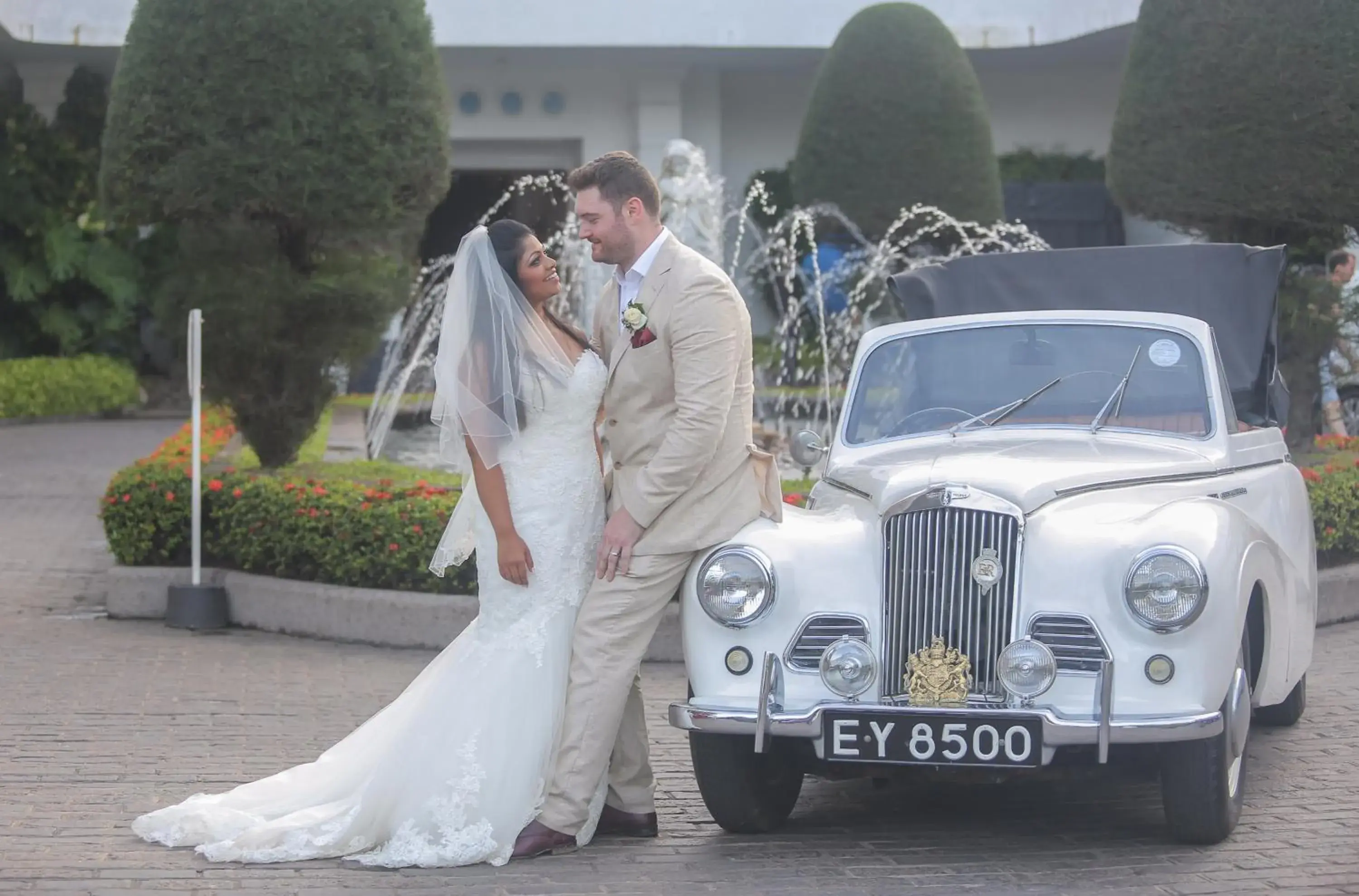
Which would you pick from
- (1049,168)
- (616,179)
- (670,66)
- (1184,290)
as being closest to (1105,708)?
(616,179)

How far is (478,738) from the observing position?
5176 mm

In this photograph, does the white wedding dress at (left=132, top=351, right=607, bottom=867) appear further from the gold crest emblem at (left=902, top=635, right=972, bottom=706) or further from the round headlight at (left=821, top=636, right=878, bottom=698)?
the gold crest emblem at (left=902, top=635, right=972, bottom=706)

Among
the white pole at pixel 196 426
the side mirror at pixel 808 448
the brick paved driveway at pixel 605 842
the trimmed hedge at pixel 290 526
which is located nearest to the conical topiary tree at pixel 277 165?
the white pole at pixel 196 426

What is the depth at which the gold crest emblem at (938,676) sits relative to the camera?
16.1 feet

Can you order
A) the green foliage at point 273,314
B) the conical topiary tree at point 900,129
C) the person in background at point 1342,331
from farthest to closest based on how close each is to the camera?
the conical topiary tree at point 900,129, the person in background at point 1342,331, the green foliage at point 273,314

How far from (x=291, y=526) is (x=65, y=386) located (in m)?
13.8

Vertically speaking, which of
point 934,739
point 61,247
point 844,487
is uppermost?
point 61,247

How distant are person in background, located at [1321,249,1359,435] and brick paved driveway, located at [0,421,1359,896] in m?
2.58

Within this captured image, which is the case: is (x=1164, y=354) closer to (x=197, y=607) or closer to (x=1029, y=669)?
(x=1029, y=669)

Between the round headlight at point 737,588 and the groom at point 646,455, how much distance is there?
11 centimetres

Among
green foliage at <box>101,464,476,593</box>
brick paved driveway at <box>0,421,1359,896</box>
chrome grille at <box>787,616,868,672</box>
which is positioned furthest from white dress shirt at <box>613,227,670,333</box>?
green foliage at <box>101,464,476,593</box>

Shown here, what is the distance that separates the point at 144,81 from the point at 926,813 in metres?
6.51

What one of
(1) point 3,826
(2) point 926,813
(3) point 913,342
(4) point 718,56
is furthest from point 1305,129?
(4) point 718,56

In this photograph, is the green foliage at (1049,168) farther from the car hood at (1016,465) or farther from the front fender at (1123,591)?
the front fender at (1123,591)
